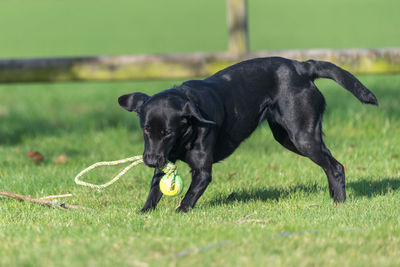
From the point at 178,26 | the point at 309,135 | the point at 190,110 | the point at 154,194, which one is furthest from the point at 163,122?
the point at 178,26

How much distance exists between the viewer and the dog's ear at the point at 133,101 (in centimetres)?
436

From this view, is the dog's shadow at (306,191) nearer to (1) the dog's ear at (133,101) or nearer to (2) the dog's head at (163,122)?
(2) the dog's head at (163,122)

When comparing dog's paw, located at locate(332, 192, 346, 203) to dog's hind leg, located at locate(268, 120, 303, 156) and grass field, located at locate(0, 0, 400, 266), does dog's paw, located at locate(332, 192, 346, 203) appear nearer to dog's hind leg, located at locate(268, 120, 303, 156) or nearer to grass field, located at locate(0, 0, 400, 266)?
grass field, located at locate(0, 0, 400, 266)

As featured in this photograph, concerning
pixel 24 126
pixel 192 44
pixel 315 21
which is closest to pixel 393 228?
pixel 24 126

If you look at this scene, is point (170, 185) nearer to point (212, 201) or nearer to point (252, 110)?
point (212, 201)

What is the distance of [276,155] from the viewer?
21.3 feet

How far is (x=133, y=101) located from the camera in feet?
14.4

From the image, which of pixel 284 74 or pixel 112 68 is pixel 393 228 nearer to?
pixel 284 74

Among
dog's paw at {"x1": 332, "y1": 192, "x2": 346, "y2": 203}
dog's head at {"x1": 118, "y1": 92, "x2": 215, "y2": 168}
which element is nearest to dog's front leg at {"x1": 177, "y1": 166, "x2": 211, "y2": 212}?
dog's head at {"x1": 118, "y1": 92, "x2": 215, "y2": 168}

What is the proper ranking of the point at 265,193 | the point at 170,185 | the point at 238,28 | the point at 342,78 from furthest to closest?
1. the point at 238,28
2. the point at 265,193
3. the point at 342,78
4. the point at 170,185

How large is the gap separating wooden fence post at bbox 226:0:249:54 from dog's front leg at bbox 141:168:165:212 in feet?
9.44

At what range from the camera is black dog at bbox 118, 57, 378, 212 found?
14.4ft

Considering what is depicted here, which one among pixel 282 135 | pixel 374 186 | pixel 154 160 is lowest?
pixel 374 186

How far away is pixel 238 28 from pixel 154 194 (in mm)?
3141
